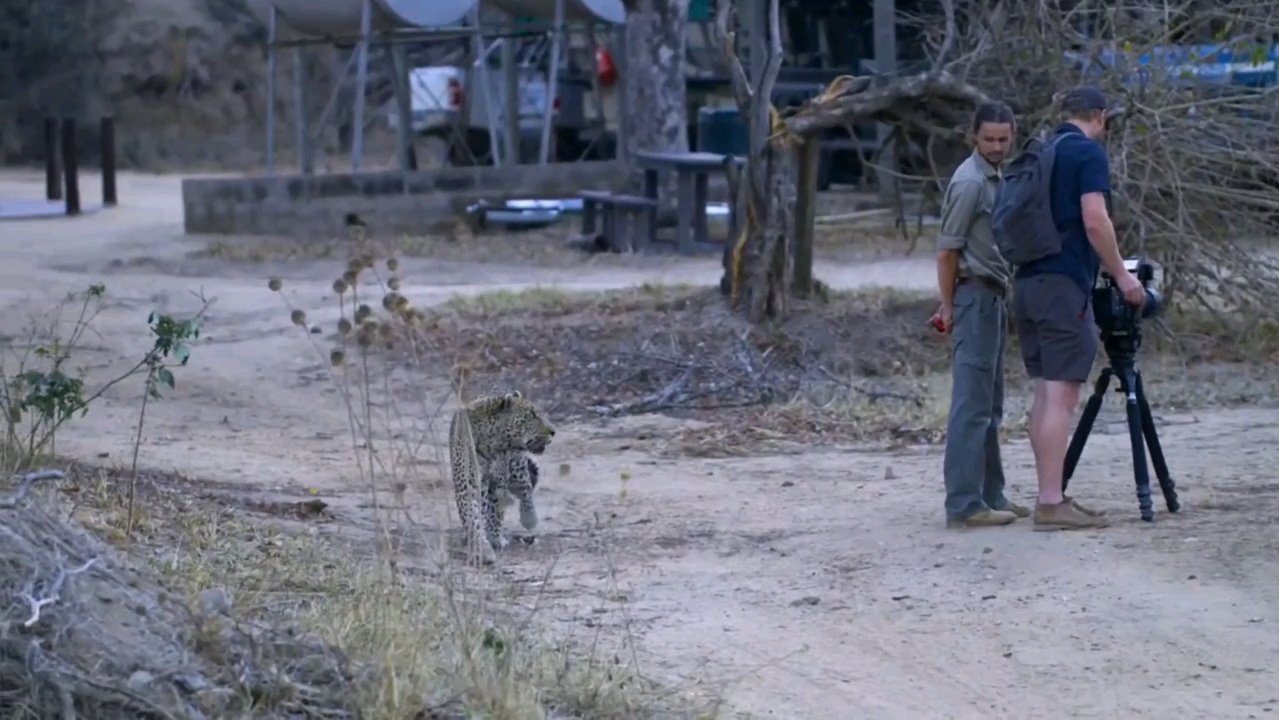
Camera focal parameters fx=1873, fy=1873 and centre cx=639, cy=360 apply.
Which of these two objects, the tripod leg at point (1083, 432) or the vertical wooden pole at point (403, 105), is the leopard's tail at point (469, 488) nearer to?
the tripod leg at point (1083, 432)

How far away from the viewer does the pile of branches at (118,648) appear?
4266 mm

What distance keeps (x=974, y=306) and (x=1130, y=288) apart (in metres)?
0.61

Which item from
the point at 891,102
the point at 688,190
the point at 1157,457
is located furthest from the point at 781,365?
the point at 688,190

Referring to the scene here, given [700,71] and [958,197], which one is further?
[700,71]

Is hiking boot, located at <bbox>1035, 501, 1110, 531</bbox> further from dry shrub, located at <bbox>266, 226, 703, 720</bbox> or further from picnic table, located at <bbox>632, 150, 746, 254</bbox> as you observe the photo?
picnic table, located at <bbox>632, 150, 746, 254</bbox>

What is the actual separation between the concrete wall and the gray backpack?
1349 centimetres

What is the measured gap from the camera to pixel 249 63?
3841cm

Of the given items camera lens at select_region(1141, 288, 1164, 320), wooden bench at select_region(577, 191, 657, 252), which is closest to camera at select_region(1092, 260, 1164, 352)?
camera lens at select_region(1141, 288, 1164, 320)

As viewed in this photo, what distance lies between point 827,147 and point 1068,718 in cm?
1680

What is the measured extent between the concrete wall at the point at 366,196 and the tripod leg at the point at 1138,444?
1344 centimetres

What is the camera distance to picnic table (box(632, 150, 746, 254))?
1752 centimetres

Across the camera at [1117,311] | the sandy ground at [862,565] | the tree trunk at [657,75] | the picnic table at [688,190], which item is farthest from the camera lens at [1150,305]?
the tree trunk at [657,75]

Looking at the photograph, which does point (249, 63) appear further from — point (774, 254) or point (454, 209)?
point (774, 254)

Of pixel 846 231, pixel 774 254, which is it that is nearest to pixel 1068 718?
pixel 774 254
